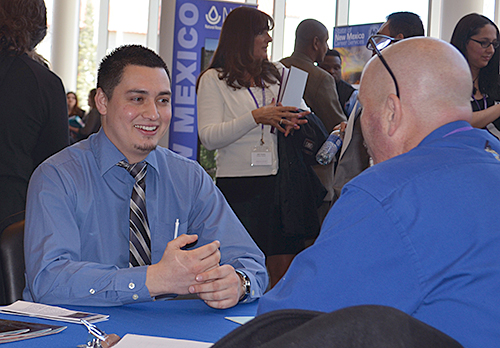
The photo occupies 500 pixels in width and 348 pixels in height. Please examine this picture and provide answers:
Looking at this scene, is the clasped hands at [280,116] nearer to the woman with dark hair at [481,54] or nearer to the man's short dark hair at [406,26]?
the man's short dark hair at [406,26]

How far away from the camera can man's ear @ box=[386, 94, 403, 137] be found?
112cm

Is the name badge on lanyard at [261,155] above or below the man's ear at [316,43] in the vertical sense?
below

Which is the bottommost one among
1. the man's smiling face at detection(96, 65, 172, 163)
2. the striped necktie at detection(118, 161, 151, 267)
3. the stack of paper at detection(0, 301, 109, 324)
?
the stack of paper at detection(0, 301, 109, 324)

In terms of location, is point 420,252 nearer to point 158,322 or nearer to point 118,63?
point 158,322

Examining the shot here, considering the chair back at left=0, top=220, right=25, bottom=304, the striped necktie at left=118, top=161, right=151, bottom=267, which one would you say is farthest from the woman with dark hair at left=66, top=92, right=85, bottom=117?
the chair back at left=0, top=220, right=25, bottom=304

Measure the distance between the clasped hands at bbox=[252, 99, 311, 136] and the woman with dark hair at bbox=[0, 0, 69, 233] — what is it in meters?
1.00

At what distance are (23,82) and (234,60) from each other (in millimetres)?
1131

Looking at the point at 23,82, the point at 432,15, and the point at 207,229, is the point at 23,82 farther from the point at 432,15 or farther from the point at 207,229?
the point at 432,15

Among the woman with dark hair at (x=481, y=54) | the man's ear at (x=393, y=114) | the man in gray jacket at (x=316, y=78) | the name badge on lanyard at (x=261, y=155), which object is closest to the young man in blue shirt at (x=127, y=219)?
the man's ear at (x=393, y=114)

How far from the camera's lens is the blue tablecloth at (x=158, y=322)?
3.70ft

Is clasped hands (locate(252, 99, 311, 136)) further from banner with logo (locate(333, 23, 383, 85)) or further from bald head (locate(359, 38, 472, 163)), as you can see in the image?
banner with logo (locate(333, 23, 383, 85))

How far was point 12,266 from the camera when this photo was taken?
5.38 ft

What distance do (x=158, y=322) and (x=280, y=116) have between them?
179 cm

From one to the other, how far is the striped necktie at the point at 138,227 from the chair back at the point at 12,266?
1.08 ft
